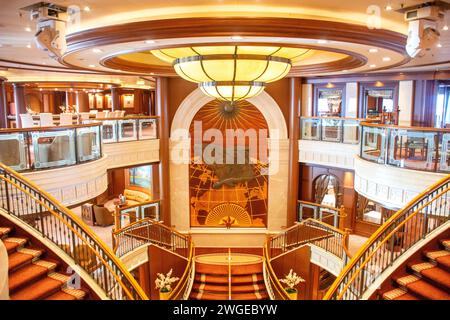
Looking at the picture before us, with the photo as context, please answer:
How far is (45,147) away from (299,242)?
7709 mm

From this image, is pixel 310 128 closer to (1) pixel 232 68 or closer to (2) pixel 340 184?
(2) pixel 340 184

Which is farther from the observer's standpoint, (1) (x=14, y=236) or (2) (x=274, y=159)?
(2) (x=274, y=159)

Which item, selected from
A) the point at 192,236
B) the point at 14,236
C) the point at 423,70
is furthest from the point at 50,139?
the point at 423,70

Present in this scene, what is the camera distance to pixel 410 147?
7523 millimetres

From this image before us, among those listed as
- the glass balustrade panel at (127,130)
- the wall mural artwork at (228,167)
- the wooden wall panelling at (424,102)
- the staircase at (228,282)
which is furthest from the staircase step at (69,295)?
the wooden wall panelling at (424,102)

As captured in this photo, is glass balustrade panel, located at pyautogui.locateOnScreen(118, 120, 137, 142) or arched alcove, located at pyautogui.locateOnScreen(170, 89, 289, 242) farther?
arched alcove, located at pyautogui.locateOnScreen(170, 89, 289, 242)

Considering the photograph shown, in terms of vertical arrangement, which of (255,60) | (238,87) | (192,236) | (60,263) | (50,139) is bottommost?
(192,236)

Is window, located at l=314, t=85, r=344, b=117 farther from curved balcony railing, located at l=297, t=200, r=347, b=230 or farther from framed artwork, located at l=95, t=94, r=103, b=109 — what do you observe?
framed artwork, located at l=95, t=94, r=103, b=109

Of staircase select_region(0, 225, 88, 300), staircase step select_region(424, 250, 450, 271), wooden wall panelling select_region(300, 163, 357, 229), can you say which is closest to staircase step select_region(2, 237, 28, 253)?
staircase select_region(0, 225, 88, 300)

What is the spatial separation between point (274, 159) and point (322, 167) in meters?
1.63

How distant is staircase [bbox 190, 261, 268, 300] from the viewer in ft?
37.6

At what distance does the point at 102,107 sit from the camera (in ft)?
76.8

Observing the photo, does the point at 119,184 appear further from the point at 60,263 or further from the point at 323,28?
the point at 323,28

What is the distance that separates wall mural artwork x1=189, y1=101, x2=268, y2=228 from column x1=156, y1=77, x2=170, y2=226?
0.83 m
